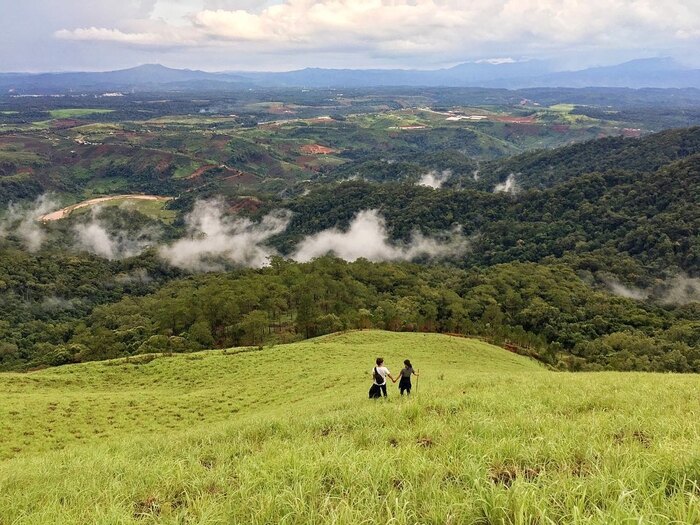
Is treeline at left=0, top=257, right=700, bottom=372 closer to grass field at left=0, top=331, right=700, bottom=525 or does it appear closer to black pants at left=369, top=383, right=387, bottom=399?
black pants at left=369, top=383, right=387, bottom=399

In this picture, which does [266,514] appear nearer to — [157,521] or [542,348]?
[157,521]

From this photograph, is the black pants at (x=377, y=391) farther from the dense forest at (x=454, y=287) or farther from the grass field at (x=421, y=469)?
the dense forest at (x=454, y=287)

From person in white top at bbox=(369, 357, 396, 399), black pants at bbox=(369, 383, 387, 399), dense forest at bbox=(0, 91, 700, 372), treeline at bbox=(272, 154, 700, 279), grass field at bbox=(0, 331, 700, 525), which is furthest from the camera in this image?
treeline at bbox=(272, 154, 700, 279)

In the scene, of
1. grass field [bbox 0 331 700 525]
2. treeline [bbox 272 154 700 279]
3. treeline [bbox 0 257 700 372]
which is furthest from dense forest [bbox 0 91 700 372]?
grass field [bbox 0 331 700 525]

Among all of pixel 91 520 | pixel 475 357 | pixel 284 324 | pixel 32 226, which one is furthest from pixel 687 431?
pixel 32 226

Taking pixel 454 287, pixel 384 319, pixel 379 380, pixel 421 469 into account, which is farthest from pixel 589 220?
pixel 421 469

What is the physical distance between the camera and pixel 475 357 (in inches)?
1705

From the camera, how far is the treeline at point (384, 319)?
5878 cm

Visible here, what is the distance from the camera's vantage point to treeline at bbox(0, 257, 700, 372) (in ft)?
193

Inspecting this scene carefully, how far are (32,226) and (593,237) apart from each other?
233925mm

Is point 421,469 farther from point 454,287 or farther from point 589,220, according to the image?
point 589,220

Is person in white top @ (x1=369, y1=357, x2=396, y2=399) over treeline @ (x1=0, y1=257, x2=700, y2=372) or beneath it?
over

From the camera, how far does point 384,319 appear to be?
213 feet

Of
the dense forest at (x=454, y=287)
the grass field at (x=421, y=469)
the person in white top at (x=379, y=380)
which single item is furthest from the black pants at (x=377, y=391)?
the dense forest at (x=454, y=287)
